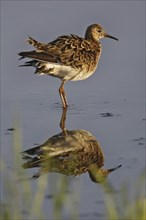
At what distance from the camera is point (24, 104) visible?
9.10 metres

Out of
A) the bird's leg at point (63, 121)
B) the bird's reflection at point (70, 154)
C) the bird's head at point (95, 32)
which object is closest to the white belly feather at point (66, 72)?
the bird's leg at point (63, 121)

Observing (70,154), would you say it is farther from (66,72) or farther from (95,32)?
(95,32)

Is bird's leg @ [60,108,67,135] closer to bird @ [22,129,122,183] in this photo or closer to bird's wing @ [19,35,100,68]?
bird @ [22,129,122,183]

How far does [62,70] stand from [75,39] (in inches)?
20.8

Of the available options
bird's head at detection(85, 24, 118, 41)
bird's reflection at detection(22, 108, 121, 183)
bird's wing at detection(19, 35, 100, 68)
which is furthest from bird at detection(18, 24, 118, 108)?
bird's reflection at detection(22, 108, 121, 183)

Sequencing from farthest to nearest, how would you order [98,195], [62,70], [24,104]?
[62,70]
[24,104]
[98,195]

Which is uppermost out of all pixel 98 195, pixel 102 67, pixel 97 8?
pixel 97 8

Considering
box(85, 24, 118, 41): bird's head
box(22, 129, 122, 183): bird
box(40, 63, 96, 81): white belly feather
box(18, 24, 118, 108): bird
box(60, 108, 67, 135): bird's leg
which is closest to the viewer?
box(22, 129, 122, 183): bird

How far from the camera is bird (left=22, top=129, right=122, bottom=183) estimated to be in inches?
266

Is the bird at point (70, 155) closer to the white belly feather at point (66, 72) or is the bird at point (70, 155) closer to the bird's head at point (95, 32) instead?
the white belly feather at point (66, 72)

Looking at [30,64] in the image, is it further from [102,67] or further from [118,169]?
[118,169]

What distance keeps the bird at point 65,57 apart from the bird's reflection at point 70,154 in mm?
1473

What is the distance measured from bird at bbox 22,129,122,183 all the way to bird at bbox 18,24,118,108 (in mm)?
1482

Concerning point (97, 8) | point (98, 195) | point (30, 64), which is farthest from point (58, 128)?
point (97, 8)
